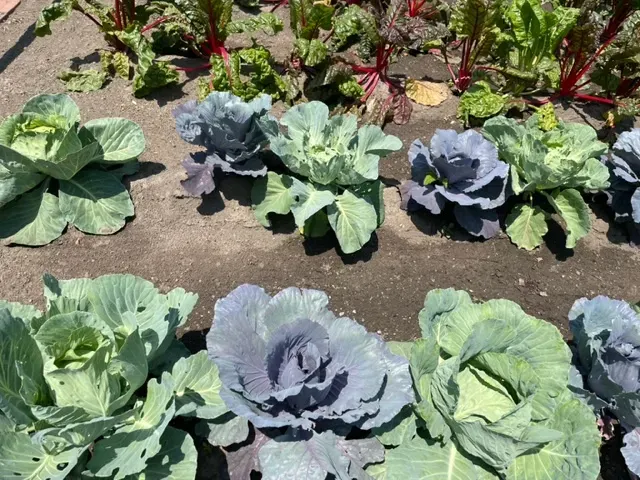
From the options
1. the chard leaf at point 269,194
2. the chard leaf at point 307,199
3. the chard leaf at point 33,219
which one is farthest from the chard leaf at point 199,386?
the chard leaf at point 33,219

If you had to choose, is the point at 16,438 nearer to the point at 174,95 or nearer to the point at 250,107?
the point at 250,107

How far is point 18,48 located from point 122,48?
92 cm

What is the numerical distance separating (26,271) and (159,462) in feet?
5.38

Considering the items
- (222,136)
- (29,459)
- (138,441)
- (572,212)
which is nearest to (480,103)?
(572,212)

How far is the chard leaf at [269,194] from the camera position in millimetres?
3619

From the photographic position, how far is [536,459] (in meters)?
2.44

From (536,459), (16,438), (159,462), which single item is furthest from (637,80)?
(16,438)

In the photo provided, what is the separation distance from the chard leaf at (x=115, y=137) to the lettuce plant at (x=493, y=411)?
7.23 ft

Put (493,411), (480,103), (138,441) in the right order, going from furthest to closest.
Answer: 1. (480,103)
2. (493,411)
3. (138,441)

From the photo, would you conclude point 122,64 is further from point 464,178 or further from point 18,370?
→ point 18,370

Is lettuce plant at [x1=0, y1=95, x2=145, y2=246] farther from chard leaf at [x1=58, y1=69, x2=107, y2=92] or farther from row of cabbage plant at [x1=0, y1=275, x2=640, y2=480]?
row of cabbage plant at [x1=0, y1=275, x2=640, y2=480]

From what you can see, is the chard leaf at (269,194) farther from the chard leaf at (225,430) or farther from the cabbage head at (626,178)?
the cabbage head at (626,178)

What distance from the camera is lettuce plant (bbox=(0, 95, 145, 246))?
338cm

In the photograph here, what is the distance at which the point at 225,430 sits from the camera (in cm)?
249
